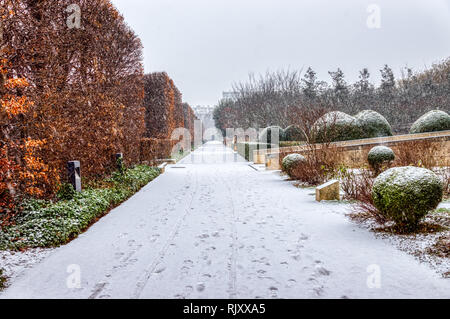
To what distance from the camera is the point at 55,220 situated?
5477mm

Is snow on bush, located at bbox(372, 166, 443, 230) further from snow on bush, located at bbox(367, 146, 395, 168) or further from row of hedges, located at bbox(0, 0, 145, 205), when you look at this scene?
snow on bush, located at bbox(367, 146, 395, 168)

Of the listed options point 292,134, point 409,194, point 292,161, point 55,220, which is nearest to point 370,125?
Answer: point 292,134

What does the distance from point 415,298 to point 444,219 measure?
10.5 feet

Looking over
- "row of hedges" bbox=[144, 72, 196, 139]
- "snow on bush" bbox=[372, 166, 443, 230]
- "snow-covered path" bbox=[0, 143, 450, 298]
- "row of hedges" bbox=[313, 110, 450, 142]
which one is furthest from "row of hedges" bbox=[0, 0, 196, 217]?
"row of hedges" bbox=[313, 110, 450, 142]

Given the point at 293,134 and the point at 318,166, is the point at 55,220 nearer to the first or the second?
the point at 318,166

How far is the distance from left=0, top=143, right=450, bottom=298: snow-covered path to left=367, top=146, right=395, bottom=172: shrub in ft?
15.9

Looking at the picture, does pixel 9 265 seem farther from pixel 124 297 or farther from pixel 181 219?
pixel 181 219

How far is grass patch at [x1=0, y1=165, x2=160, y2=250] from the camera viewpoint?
5.00 metres

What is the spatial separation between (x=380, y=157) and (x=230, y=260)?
894 centimetres

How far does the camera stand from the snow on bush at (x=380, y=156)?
37.1 feet

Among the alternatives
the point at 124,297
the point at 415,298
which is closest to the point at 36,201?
the point at 124,297

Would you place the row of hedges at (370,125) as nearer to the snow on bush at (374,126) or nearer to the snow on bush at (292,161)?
the snow on bush at (374,126)

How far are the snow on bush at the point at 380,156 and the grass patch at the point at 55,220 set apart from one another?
8.76 meters

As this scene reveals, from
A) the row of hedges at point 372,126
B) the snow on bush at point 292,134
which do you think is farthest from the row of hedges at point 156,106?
the row of hedges at point 372,126
